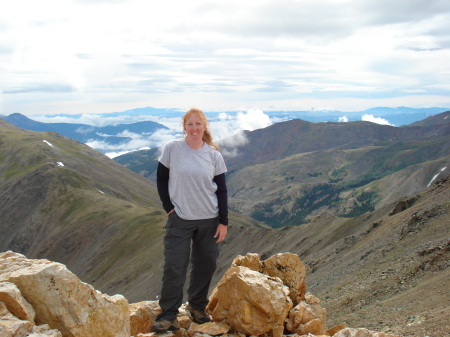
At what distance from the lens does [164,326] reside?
385 inches

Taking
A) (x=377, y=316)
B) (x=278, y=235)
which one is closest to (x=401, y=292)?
(x=377, y=316)

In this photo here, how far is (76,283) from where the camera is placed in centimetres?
808

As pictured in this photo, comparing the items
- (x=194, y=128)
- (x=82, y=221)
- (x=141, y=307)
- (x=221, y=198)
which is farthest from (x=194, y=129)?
(x=82, y=221)

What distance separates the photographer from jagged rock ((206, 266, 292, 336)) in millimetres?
10016

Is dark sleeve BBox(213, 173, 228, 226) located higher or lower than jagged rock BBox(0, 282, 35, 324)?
higher

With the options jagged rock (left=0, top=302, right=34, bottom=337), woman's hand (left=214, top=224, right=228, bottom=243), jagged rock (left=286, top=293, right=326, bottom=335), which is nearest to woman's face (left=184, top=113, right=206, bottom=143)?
woman's hand (left=214, top=224, right=228, bottom=243)

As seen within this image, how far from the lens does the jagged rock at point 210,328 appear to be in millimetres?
9930

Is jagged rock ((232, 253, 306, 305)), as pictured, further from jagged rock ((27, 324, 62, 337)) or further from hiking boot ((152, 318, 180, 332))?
jagged rock ((27, 324, 62, 337))

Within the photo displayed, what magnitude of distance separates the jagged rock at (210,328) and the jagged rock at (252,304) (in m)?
0.29

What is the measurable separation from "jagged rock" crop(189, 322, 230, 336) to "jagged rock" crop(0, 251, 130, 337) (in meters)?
2.34

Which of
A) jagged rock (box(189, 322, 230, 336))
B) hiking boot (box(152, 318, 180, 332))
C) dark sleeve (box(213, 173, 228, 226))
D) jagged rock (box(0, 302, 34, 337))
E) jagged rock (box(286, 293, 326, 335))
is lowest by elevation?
jagged rock (box(286, 293, 326, 335))

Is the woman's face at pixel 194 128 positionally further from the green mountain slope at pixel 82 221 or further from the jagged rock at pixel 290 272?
the green mountain slope at pixel 82 221

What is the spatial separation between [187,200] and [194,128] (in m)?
1.85

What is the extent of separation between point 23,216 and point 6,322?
118847 millimetres
